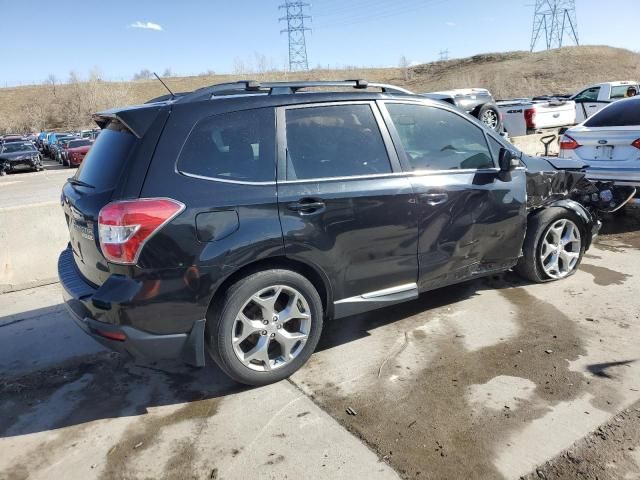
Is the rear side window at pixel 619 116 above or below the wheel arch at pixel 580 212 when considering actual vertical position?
above

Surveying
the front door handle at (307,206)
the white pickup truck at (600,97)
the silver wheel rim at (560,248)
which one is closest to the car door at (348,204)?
the front door handle at (307,206)

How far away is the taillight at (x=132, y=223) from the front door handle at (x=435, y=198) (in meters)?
1.83

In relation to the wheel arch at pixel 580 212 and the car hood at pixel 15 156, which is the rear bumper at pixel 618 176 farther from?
the car hood at pixel 15 156

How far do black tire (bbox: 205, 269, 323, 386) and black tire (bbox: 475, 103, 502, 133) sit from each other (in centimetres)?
1059

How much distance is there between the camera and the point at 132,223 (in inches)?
115

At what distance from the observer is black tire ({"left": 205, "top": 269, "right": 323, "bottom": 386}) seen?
10.5ft

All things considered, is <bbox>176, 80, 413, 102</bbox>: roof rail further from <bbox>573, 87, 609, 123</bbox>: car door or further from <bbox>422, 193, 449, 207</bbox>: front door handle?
<bbox>573, 87, 609, 123</bbox>: car door

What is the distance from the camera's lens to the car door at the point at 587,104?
1825 centimetres

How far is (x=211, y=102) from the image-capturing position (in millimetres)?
3262

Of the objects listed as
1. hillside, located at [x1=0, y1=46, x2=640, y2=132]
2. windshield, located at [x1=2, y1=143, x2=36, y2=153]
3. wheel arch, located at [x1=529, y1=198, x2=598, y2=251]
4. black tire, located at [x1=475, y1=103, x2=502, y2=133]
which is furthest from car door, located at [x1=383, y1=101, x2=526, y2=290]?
hillside, located at [x1=0, y1=46, x2=640, y2=132]

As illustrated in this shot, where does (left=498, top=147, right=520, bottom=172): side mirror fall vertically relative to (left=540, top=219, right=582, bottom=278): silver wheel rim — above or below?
above

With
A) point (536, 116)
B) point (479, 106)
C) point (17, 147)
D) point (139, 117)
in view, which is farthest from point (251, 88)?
point (17, 147)

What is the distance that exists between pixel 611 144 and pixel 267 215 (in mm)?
5672

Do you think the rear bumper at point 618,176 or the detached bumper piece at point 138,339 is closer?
the detached bumper piece at point 138,339
